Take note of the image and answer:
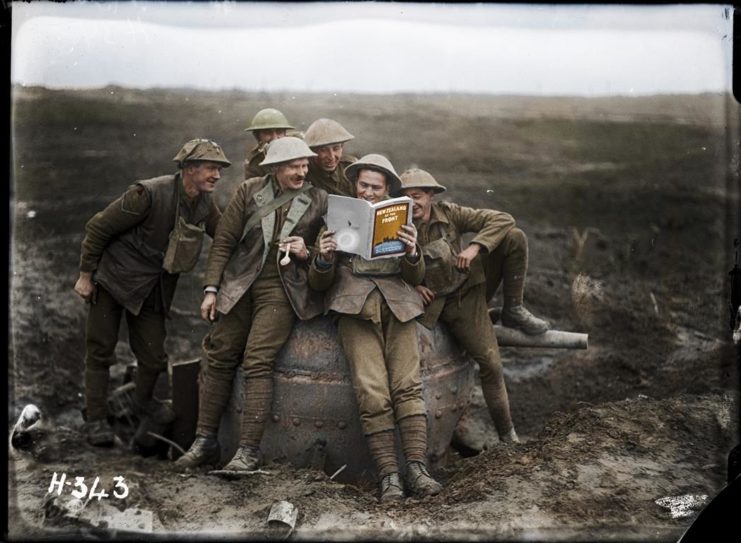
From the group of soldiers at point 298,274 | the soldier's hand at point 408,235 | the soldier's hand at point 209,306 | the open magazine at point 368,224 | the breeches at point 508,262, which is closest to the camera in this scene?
the open magazine at point 368,224

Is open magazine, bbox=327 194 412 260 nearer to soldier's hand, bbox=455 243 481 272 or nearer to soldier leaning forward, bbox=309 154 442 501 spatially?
soldier leaning forward, bbox=309 154 442 501

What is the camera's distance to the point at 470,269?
6992 millimetres

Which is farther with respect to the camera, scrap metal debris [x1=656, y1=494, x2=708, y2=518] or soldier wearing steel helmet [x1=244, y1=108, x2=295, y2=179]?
soldier wearing steel helmet [x1=244, y1=108, x2=295, y2=179]

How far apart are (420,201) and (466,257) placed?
0.45 m

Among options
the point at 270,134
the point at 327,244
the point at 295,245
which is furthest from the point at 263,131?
the point at 327,244

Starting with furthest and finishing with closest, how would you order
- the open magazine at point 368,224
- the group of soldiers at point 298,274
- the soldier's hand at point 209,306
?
the soldier's hand at point 209,306
the group of soldiers at point 298,274
the open magazine at point 368,224

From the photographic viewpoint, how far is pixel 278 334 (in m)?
6.84

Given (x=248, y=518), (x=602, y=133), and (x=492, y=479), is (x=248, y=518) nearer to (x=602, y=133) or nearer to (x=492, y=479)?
(x=492, y=479)

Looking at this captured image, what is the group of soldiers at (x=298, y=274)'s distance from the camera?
22.1ft

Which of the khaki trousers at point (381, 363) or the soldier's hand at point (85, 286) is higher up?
the soldier's hand at point (85, 286)

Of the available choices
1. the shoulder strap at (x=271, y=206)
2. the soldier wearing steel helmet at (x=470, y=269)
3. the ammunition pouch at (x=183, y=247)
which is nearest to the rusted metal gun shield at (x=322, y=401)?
the soldier wearing steel helmet at (x=470, y=269)

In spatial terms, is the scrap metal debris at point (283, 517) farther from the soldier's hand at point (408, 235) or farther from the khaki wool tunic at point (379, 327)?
the soldier's hand at point (408, 235)

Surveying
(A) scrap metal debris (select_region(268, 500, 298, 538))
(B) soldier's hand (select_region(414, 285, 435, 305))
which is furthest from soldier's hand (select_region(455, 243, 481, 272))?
(A) scrap metal debris (select_region(268, 500, 298, 538))

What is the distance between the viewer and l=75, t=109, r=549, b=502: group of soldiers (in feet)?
22.1
